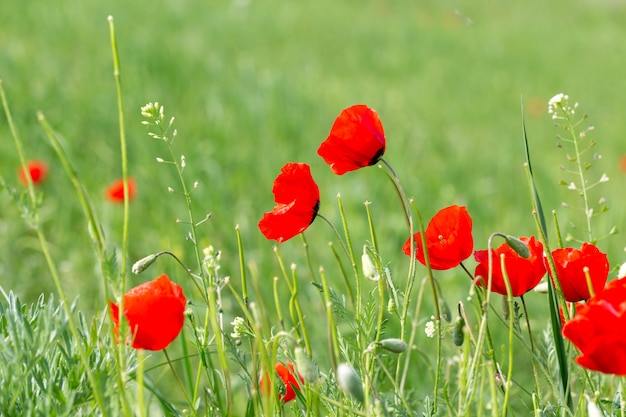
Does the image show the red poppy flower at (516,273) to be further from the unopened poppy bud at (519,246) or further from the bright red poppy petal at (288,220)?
the bright red poppy petal at (288,220)

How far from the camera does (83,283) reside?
2.53 m

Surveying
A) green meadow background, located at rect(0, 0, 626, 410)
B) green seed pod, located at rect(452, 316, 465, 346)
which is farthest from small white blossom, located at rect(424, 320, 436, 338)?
green meadow background, located at rect(0, 0, 626, 410)

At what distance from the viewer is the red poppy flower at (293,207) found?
904mm

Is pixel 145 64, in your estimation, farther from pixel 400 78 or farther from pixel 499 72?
pixel 499 72

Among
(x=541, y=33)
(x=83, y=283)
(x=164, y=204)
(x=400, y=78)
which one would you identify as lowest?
(x=83, y=283)

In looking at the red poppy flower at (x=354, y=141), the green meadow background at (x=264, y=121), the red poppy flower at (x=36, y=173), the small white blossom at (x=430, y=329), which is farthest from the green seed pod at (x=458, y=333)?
the red poppy flower at (x=36, y=173)

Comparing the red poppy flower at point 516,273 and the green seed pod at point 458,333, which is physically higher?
the red poppy flower at point 516,273

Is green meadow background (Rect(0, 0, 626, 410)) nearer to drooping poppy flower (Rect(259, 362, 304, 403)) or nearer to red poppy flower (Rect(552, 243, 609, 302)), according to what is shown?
drooping poppy flower (Rect(259, 362, 304, 403))

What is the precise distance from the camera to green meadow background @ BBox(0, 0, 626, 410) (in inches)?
108

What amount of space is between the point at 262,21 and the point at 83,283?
457 centimetres

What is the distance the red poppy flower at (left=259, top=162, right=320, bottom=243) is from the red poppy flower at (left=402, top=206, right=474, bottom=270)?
13cm

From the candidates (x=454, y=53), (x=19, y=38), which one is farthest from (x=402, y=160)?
(x=454, y=53)

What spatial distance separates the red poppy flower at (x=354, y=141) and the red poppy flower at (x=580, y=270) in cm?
24

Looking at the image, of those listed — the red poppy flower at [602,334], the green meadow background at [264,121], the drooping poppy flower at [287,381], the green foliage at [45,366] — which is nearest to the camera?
the red poppy flower at [602,334]
